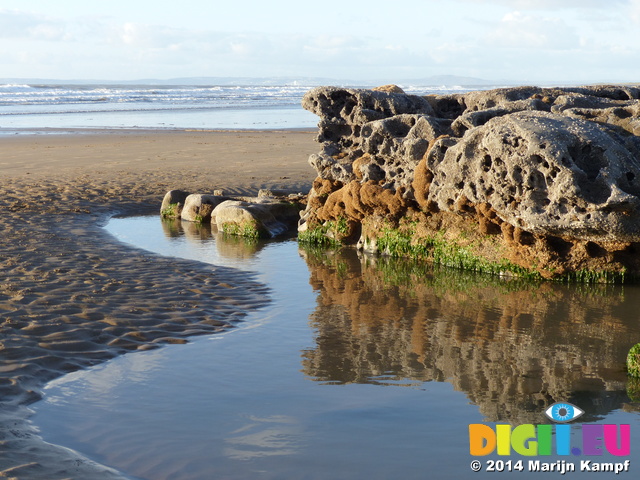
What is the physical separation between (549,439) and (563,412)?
466 mm

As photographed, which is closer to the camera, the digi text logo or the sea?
the digi text logo

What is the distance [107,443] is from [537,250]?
5.96 m

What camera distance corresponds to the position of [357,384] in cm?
606

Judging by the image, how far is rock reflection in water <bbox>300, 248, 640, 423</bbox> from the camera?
592cm

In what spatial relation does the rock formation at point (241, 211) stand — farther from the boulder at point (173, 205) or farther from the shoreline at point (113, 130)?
the shoreline at point (113, 130)

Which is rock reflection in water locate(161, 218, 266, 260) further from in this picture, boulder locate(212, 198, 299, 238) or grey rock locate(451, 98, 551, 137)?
grey rock locate(451, 98, 551, 137)

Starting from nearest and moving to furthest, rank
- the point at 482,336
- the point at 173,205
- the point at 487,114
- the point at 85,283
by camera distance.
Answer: the point at 482,336 < the point at 85,283 < the point at 487,114 < the point at 173,205

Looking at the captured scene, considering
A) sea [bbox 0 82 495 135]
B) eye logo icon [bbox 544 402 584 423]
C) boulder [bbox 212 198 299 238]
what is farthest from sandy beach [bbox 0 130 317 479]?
sea [bbox 0 82 495 135]

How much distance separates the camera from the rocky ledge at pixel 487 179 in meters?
8.42

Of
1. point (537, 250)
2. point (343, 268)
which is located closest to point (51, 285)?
point (343, 268)

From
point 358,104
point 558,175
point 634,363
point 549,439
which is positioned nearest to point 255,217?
point 358,104

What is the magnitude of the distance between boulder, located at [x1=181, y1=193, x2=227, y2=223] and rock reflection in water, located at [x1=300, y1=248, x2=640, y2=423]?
449 centimetres

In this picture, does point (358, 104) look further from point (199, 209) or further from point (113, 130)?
Result: point (113, 130)

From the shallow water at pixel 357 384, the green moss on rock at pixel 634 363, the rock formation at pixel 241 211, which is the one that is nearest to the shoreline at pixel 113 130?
the rock formation at pixel 241 211
